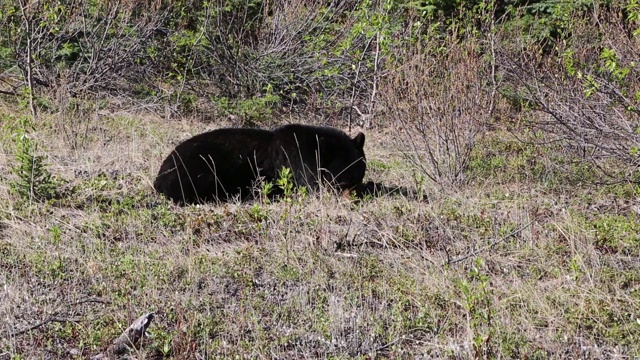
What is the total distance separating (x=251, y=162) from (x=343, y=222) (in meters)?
1.42

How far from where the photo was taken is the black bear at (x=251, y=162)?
753 centimetres

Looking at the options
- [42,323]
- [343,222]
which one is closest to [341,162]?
[343,222]

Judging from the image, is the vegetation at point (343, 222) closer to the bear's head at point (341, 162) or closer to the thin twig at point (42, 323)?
the thin twig at point (42, 323)

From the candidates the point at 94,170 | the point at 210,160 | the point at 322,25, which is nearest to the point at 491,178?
the point at 210,160

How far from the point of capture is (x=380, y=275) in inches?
221

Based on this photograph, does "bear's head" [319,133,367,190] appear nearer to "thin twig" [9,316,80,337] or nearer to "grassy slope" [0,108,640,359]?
"grassy slope" [0,108,640,359]

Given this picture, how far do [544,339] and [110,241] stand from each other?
3.47 meters

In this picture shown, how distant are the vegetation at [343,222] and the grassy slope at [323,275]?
0.02m

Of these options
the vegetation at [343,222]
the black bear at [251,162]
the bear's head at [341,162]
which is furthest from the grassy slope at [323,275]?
the bear's head at [341,162]

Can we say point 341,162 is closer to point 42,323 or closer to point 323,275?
point 323,275

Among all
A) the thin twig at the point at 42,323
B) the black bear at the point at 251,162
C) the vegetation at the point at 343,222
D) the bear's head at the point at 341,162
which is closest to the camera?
the thin twig at the point at 42,323

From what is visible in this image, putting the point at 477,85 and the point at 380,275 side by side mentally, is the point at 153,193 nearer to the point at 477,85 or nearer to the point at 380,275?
the point at 380,275

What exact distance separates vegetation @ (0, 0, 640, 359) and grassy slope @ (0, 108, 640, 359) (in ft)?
0.06

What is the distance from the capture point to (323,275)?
5543 mm
